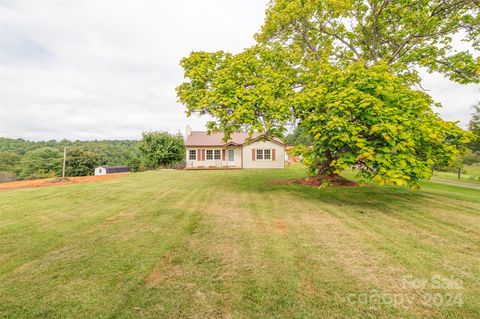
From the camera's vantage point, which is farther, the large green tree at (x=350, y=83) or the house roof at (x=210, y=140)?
the house roof at (x=210, y=140)

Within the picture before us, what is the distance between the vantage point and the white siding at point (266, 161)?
25.2 meters

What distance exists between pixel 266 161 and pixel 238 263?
73.5ft

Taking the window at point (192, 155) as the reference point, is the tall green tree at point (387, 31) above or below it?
above

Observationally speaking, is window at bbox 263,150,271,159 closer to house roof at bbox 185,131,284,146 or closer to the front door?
house roof at bbox 185,131,284,146

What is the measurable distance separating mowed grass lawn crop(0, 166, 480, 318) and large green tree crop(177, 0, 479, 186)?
2161 millimetres

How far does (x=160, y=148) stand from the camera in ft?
81.6

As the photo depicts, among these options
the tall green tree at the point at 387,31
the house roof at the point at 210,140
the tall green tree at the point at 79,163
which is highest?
the tall green tree at the point at 387,31

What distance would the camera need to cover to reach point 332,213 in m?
6.06

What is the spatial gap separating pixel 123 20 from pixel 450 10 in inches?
776

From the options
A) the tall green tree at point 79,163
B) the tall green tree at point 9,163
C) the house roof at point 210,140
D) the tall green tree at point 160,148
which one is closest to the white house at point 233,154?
→ the house roof at point 210,140

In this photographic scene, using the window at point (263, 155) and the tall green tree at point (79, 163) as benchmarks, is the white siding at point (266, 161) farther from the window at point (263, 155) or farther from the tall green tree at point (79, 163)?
the tall green tree at point (79, 163)

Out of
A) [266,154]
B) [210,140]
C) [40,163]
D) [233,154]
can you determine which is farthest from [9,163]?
[266,154]

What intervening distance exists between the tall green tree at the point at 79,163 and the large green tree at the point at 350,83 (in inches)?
1408

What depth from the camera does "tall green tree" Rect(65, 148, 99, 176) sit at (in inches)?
1330
